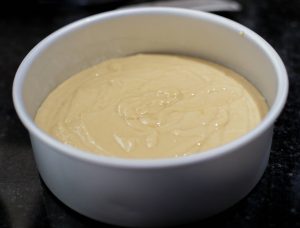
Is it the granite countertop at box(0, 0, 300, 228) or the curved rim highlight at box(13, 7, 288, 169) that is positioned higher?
the curved rim highlight at box(13, 7, 288, 169)

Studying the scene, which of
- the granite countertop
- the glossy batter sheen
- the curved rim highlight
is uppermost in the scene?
the curved rim highlight

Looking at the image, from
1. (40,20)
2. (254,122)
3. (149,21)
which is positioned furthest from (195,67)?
(40,20)

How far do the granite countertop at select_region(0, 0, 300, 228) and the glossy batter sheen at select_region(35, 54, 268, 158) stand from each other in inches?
4.3

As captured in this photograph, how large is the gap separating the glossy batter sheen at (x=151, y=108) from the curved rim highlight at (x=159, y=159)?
106 mm

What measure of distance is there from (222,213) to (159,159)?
0.65 feet

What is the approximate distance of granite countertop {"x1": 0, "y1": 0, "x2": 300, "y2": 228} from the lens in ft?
2.90

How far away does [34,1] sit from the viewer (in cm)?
161

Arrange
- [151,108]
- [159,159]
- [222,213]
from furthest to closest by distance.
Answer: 1. [151,108]
2. [222,213]
3. [159,159]

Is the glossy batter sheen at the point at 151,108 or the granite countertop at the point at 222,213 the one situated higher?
the glossy batter sheen at the point at 151,108

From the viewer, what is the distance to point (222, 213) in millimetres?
879

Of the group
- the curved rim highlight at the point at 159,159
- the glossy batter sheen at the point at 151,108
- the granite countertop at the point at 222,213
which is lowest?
the granite countertop at the point at 222,213

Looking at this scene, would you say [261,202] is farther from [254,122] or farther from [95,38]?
[95,38]

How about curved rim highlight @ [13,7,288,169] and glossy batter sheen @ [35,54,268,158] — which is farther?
glossy batter sheen @ [35,54,268,158]

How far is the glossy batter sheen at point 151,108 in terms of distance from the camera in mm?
899
